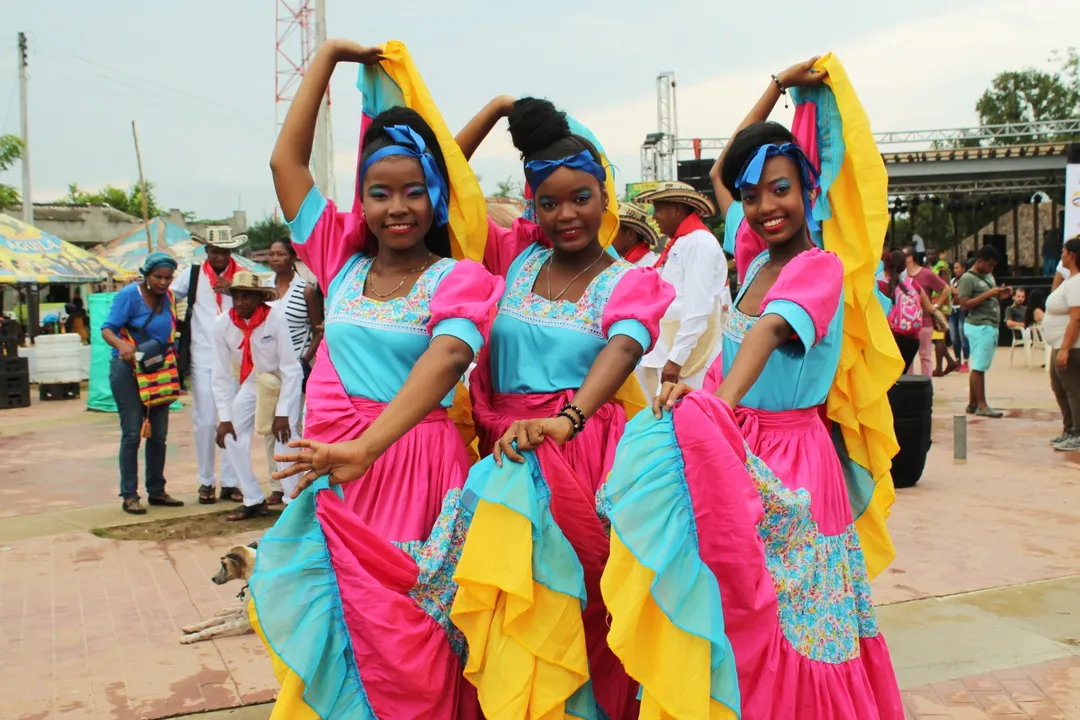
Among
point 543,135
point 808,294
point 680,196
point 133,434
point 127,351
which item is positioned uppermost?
point 680,196

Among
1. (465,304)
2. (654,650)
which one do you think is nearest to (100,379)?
(465,304)

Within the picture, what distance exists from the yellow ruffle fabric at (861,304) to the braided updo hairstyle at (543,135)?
0.83 meters

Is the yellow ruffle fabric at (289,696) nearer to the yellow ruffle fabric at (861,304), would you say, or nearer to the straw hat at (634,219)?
the yellow ruffle fabric at (861,304)

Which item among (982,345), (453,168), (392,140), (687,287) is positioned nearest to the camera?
(392,140)

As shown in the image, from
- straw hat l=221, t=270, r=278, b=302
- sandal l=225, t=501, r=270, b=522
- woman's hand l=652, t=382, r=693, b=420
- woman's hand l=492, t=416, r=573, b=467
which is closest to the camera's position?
woman's hand l=652, t=382, r=693, b=420

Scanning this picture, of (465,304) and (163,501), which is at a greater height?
(465,304)

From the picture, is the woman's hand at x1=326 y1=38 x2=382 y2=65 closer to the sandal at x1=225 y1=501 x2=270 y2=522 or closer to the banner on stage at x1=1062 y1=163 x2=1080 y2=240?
the sandal at x1=225 y1=501 x2=270 y2=522

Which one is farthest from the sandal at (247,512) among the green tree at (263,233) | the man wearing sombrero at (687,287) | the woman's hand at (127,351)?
the green tree at (263,233)

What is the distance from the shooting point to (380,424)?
271 centimetres

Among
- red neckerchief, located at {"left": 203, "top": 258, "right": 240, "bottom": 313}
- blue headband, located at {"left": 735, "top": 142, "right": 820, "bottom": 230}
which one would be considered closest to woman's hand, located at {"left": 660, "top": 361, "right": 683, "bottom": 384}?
blue headband, located at {"left": 735, "top": 142, "right": 820, "bottom": 230}

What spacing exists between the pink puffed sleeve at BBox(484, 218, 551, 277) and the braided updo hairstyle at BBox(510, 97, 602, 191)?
13.7 inches

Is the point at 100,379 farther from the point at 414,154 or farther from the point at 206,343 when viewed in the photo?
the point at 414,154

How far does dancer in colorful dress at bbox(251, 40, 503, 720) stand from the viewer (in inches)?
107

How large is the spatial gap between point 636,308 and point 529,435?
53 cm
